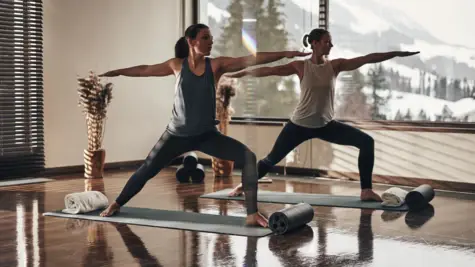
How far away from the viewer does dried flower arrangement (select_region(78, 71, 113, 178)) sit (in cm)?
727

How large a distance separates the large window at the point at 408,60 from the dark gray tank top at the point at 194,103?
275cm

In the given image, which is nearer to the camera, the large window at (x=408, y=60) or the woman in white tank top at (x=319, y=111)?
the woman in white tank top at (x=319, y=111)

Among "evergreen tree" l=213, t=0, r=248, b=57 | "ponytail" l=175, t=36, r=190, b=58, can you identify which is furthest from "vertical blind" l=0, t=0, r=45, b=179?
"ponytail" l=175, t=36, r=190, b=58

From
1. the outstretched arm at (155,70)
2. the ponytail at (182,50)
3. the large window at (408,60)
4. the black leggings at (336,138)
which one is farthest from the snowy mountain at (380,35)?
the outstretched arm at (155,70)

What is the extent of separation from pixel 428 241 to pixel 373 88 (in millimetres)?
3098

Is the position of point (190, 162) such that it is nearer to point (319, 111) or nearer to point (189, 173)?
point (189, 173)

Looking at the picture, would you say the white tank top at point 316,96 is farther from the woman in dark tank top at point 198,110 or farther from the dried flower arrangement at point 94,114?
the dried flower arrangement at point 94,114

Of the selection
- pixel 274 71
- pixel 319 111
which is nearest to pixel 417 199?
pixel 319 111

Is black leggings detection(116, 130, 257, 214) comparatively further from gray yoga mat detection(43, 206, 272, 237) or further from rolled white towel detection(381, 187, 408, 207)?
rolled white towel detection(381, 187, 408, 207)

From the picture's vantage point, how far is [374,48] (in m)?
7.18

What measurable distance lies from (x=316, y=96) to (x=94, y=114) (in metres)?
2.56

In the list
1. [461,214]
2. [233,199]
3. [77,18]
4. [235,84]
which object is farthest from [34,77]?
[461,214]

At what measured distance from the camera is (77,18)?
7.68 m

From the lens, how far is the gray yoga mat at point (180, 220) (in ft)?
14.8
